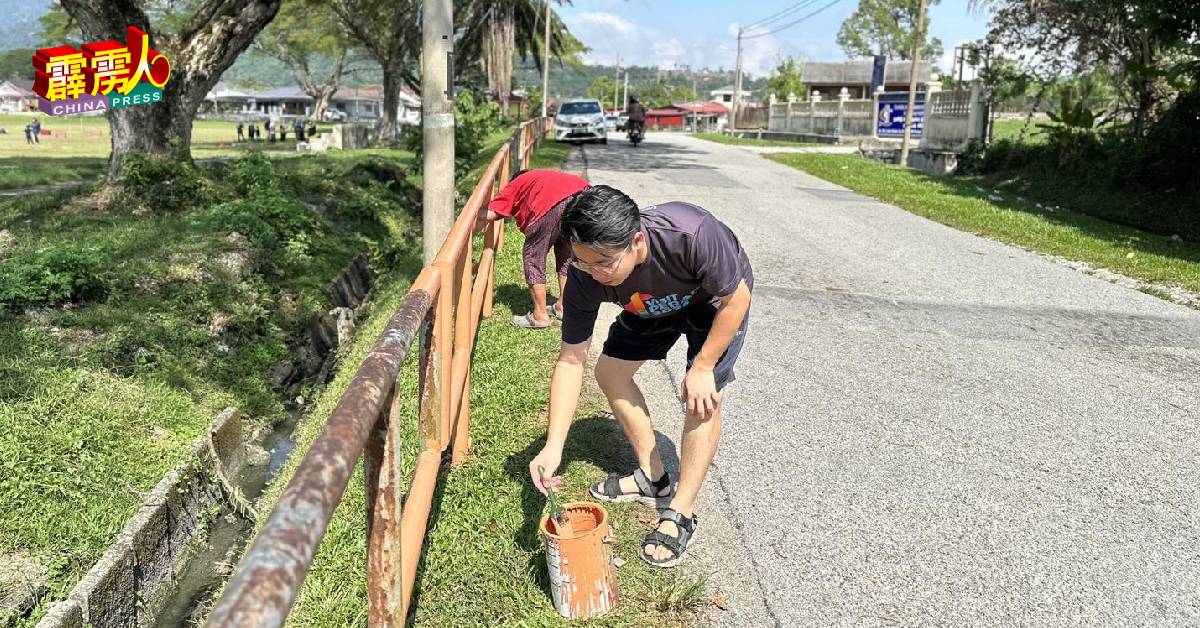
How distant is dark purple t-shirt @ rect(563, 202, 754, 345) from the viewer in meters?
2.91

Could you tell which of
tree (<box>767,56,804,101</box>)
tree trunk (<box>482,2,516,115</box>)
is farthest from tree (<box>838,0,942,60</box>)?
tree trunk (<box>482,2,516,115</box>)

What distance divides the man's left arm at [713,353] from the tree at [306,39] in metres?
A: 23.6

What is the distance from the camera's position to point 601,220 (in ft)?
8.82

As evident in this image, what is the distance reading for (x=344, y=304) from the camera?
32.0ft

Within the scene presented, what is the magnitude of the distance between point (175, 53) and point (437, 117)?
23.1 feet

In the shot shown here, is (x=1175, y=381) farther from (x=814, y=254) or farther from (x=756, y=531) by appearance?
(x=814, y=254)

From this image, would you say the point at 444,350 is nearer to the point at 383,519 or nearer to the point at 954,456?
the point at 383,519

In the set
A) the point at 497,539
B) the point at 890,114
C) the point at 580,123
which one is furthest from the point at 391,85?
the point at 497,539

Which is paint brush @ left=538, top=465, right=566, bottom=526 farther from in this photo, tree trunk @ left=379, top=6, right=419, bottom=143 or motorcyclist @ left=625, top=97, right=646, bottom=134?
tree trunk @ left=379, top=6, right=419, bottom=143

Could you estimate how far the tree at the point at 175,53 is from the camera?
36.7ft

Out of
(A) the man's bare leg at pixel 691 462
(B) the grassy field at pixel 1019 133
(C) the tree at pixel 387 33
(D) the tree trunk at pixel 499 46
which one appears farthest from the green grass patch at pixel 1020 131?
(C) the tree at pixel 387 33

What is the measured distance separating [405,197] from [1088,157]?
12477 millimetres

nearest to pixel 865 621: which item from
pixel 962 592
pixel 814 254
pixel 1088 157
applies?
pixel 962 592

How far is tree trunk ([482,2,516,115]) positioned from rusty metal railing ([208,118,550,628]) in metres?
28.8
